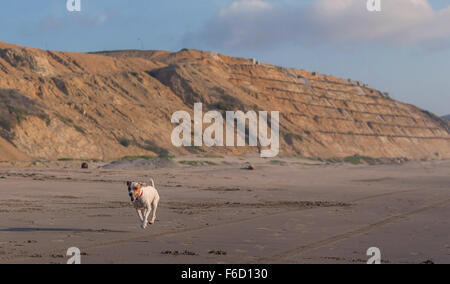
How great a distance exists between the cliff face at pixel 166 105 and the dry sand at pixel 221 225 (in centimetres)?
2228

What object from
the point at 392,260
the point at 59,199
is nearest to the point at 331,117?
A: the point at 59,199

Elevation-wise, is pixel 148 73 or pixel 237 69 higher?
pixel 237 69

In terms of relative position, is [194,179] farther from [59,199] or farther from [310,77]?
[310,77]

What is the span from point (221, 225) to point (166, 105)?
53.4 meters

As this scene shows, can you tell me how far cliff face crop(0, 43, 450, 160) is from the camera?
161 feet

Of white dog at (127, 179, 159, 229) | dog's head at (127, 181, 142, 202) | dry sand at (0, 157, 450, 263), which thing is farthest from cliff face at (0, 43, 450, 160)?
dog's head at (127, 181, 142, 202)

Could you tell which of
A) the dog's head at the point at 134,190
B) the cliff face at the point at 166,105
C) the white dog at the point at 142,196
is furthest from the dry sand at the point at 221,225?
the cliff face at the point at 166,105

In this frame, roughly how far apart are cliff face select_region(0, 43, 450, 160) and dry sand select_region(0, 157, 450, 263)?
22.3m

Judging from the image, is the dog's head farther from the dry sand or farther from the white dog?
the dry sand

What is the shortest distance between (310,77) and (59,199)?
86361 millimetres

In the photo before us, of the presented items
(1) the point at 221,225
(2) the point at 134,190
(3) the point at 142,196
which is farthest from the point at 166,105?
(2) the point at 134,190

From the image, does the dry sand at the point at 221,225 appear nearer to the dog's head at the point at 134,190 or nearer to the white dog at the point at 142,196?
the white dog at the point at 142,196
